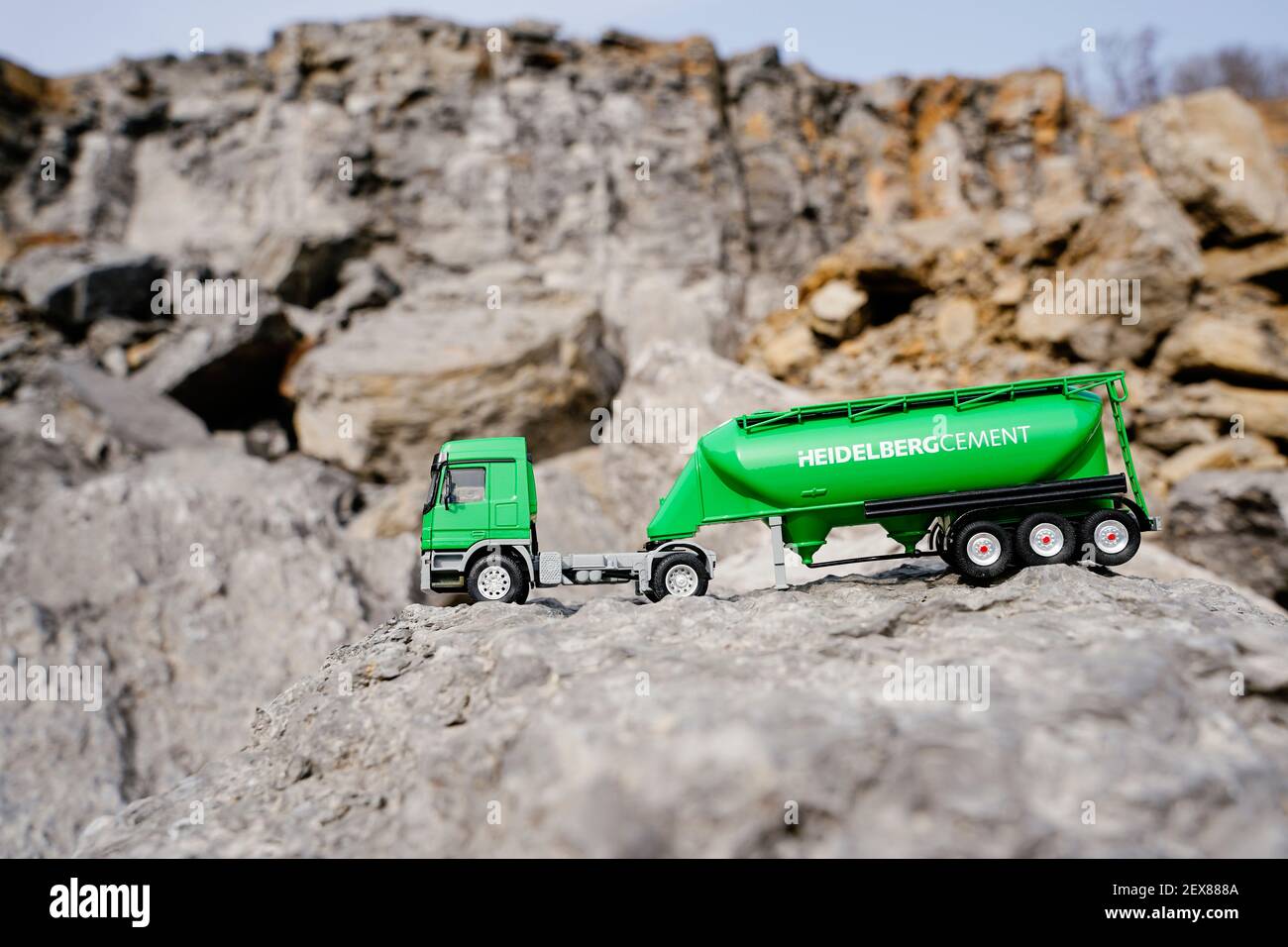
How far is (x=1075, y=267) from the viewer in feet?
62.5

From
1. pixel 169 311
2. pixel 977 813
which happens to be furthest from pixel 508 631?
pixel 169 311

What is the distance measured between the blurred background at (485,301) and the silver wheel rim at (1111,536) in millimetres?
4145

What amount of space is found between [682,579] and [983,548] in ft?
9.12

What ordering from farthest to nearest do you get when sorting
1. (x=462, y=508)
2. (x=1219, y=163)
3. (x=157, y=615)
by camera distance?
(x=1219, y=163), (x=157, y=615), (x=462, y=508)

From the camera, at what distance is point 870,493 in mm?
7070

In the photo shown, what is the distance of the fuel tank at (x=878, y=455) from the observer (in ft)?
22.9

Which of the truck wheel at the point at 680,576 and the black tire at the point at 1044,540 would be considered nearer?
the black tire at the point at 1044,540

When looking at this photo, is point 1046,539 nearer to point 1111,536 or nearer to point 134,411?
point 1111,536

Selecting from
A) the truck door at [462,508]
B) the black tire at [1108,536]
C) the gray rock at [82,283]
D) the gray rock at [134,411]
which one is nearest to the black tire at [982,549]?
the black tire at [1108,536]

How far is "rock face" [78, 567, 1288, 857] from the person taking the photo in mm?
3754

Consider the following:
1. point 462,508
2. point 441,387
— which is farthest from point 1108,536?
point 441,387

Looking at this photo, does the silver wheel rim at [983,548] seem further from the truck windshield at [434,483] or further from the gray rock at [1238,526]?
the gray rock at [1238,526]

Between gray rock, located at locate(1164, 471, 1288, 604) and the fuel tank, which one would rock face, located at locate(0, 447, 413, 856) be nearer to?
the fuel tank

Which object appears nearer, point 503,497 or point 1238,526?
point 503,497
